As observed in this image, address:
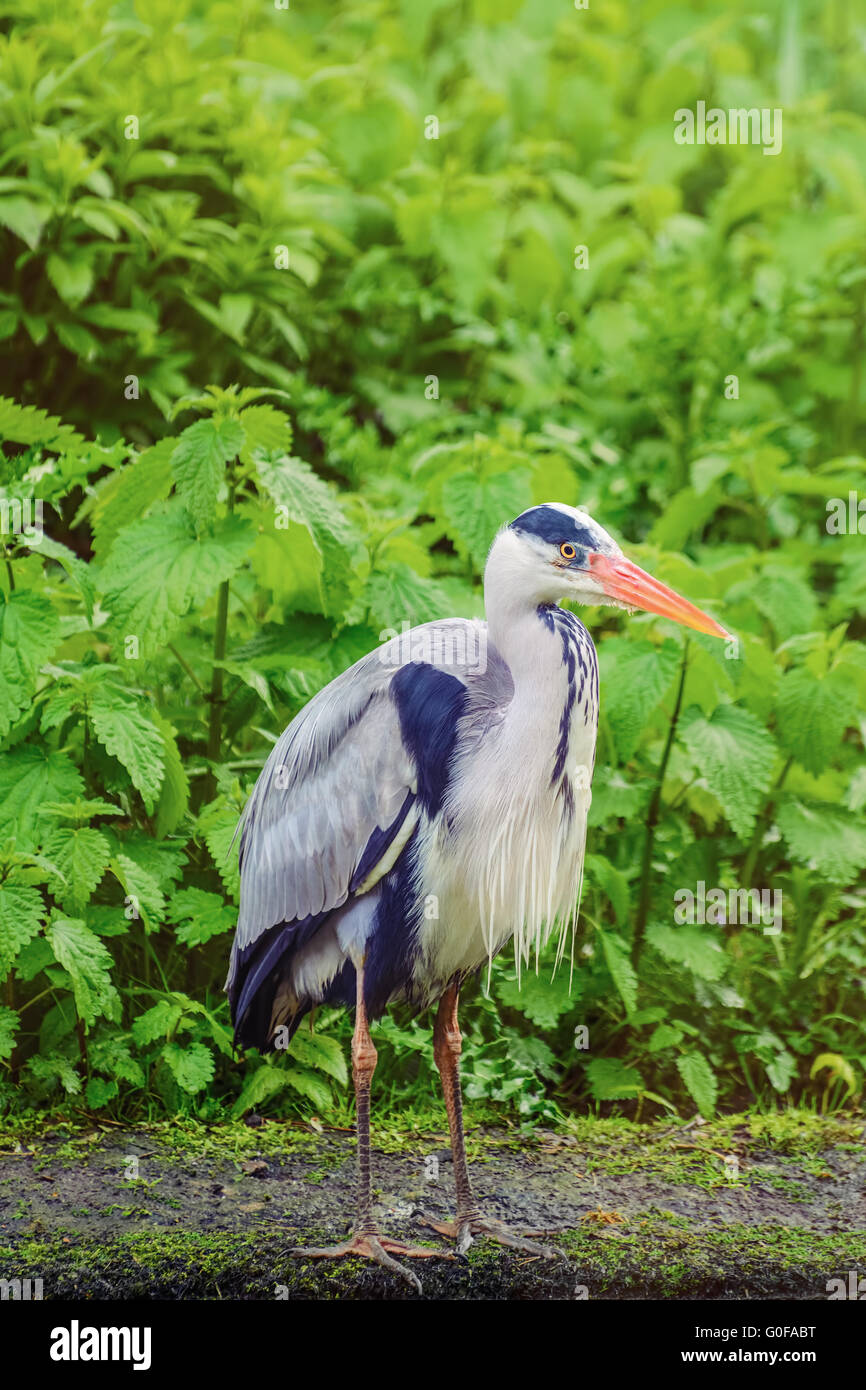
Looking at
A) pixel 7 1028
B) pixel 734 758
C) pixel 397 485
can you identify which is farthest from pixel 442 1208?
pixel 397 485

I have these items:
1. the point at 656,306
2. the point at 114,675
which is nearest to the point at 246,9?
the point at 656,306

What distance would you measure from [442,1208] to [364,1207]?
324 millimetres

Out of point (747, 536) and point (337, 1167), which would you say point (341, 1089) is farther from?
point (747, 536)

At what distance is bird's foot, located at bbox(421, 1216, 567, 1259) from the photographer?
3.12 meters

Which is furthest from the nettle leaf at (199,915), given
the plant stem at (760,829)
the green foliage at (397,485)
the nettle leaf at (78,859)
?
the plant stem at (760,829)

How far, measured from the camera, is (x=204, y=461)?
3.57 metres

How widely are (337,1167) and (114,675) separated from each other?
1331mm

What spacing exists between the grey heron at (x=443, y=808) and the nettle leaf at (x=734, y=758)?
0.74 metres

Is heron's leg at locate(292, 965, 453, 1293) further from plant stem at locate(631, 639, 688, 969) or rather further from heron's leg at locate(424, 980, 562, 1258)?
plant stem at locate(631, 639, 688, 969)

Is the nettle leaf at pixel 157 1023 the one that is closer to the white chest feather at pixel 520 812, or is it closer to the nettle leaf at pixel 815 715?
the white chest feather at pixel 520 812

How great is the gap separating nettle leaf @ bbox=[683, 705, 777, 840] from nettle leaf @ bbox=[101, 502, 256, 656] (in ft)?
4.18

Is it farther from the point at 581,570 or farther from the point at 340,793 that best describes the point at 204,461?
the point at 581,570

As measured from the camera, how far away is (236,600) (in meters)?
4.48

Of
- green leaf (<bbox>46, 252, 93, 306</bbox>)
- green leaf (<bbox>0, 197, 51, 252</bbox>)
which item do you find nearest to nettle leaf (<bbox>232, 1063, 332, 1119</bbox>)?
green leaf (<bbox>46, 252, 93, 306</bbox>)
